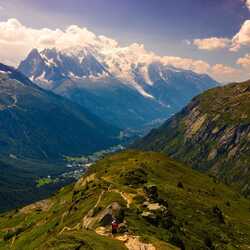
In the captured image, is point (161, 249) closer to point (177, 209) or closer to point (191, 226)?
point (191, 226)

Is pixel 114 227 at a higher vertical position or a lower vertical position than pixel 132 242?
lower

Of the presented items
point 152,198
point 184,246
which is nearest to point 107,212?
point 184,246

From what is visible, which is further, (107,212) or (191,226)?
(191,226)

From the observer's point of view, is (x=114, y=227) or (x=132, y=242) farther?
(x=114, y=227)

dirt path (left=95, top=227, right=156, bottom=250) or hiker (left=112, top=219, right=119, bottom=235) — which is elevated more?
dirt path (left=95, top=227, right=156, bottom=250)

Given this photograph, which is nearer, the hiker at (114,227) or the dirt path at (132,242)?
the dirt path at (132,242)

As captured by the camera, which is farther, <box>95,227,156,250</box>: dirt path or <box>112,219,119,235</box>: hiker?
<box>112,219,119,235</box>: hiker

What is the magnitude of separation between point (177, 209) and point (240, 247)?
28.2 metres

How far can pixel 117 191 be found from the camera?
19275 cm

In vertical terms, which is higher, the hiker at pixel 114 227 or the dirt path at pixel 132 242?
the dirt path at pixel 132 242

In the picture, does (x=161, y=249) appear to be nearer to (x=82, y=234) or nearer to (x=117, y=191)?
(x=82, y=234)

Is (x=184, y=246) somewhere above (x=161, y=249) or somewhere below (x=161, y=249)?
below

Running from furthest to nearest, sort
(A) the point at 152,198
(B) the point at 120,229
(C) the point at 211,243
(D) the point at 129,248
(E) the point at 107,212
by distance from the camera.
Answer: (A) the point at 152,198, (C) the point at 211,243, (E) the point at 107,212, (B) the point at 120,229, (D) the point at 129,248

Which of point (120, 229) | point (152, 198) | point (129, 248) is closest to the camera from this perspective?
point (129, 248)
